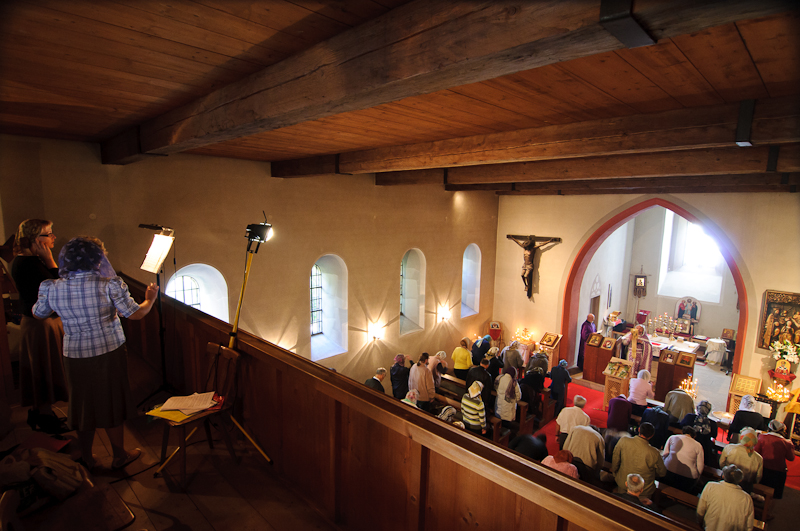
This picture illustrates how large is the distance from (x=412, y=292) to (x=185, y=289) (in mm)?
5123

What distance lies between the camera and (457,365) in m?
8.62

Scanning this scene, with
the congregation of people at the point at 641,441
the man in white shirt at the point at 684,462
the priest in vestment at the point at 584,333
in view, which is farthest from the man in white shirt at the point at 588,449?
the priest in vestment at the point at 584,333

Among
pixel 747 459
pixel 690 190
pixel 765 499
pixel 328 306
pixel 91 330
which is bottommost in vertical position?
pixel 765 499

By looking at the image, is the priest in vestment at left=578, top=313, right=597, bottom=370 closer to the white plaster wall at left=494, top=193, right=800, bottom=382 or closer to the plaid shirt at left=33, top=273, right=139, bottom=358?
the white plaster wall at left=494, top=193, right=800, bottom=382

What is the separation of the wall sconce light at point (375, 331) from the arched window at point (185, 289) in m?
3.42

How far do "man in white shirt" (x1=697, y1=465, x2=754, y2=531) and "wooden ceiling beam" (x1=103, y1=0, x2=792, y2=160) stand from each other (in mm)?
4343

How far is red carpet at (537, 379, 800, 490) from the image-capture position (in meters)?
6.52

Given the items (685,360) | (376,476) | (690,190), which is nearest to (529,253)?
(690,190)

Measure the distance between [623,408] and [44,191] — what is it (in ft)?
27.4

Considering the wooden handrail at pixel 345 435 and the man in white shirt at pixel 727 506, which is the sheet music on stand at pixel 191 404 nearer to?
the wooden handrail at pixel 345 435

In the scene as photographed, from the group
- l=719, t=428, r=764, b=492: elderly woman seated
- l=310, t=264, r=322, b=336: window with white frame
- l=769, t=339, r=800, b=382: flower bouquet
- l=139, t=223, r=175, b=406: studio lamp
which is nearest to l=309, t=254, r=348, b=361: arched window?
l=310, t=264, r=322, b=336: window with white frame

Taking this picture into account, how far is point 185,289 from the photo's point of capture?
6633 millimetres

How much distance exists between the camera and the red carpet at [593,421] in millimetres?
6518

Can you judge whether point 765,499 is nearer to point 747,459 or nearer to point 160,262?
point 747,459
